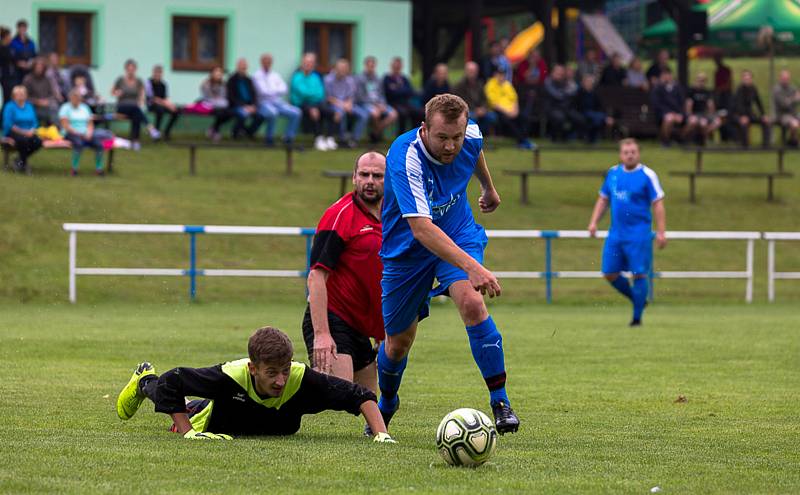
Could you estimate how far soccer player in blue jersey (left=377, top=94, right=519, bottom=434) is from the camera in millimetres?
7586

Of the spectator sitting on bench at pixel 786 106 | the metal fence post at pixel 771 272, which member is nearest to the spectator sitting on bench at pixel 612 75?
the spectator sitting on bench at pixel 786 106

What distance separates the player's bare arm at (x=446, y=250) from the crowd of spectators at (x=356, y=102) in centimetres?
1769

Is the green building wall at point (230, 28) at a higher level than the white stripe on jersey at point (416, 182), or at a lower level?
higher

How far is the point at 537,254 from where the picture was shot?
2375 centimetres

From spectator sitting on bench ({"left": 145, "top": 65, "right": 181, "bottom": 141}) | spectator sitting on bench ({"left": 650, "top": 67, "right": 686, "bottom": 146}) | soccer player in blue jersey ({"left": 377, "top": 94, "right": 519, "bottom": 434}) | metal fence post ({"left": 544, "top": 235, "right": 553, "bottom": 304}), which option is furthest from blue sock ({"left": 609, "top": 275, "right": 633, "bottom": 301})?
spectator sitting on bench ({"left": 650, "top": 67, "right": 686, "bottom": 146})

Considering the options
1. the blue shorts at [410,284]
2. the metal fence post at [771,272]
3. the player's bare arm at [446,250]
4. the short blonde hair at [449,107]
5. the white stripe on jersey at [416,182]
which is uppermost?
the short blonde hair at [449,107]

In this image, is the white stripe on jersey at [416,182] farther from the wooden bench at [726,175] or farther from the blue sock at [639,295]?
the wooden bench at [726,175]

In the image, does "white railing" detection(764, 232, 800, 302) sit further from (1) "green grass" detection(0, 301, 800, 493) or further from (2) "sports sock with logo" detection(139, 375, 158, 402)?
(2) "sports sock with logo" detection(139, 375, 158, 402)

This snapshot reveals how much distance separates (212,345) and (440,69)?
15320mm

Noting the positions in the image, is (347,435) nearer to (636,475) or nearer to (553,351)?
(636,475)

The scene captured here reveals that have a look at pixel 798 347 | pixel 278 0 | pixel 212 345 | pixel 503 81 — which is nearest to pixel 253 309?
pixel 212 345

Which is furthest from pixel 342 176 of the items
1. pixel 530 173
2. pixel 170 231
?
pixel 170 231

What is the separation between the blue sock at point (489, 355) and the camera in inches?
306

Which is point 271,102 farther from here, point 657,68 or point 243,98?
point 657,68
